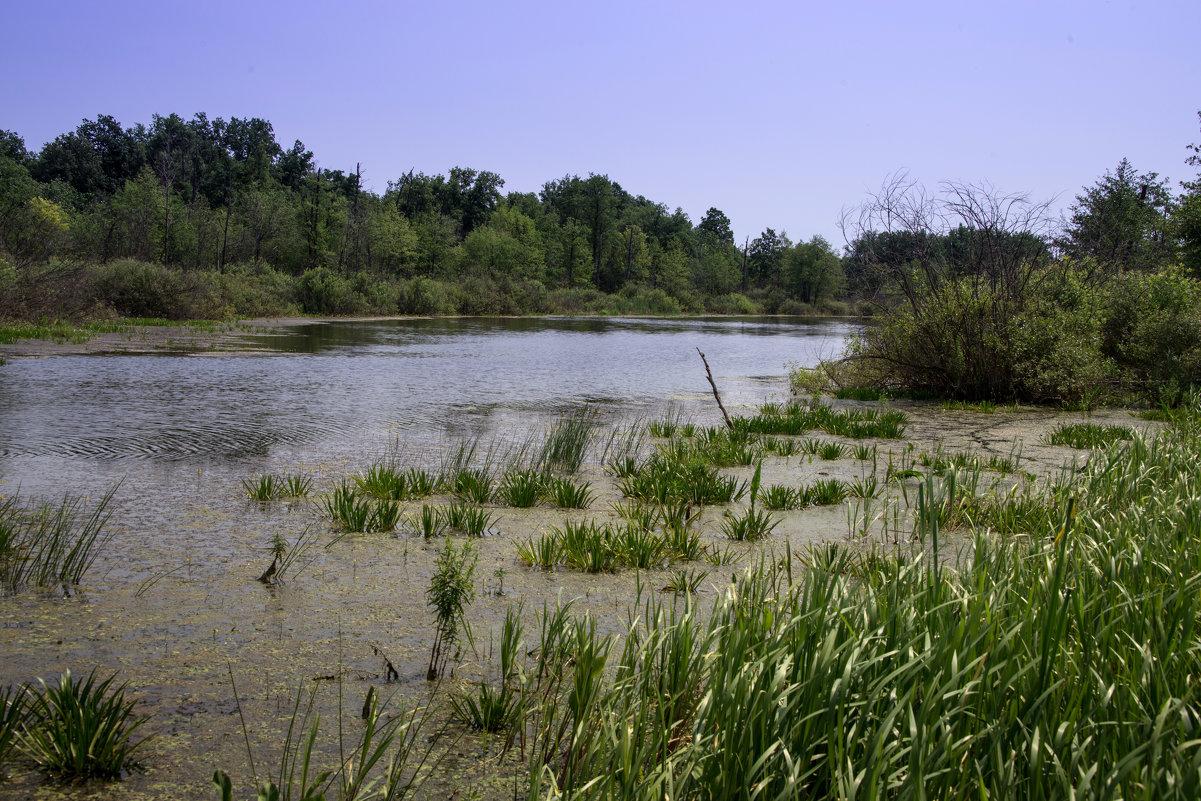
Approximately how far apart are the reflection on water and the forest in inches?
358

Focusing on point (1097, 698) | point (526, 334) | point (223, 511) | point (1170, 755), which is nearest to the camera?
point (1170, 755)

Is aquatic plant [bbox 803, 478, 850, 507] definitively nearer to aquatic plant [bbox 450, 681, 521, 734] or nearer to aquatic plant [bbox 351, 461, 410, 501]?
aquatic plant [bbox 351, 461, 410, 501]

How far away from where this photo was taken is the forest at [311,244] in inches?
1364

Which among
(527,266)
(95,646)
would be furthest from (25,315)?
(527,266)

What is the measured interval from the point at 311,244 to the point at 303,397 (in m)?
56.8

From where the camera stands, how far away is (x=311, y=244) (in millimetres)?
67438

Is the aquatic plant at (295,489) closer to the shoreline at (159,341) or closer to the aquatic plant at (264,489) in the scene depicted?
the aquatic plant at (264,489)

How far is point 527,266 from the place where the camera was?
84.6 meters

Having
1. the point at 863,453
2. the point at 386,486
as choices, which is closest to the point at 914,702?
the point at 386,486

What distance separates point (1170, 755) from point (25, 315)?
3112cm

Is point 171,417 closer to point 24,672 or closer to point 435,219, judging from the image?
point 24,672

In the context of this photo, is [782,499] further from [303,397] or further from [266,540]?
[303,397]

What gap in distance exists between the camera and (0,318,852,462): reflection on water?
11.0 metres

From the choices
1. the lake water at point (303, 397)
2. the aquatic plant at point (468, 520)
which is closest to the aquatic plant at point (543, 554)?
the aquatic plant at point (468, 520)
